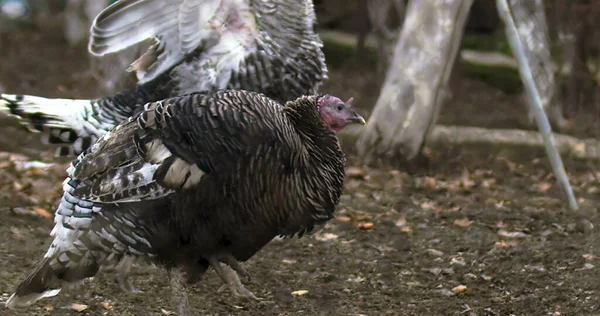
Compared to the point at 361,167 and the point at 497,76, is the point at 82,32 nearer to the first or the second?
the point at 497,76

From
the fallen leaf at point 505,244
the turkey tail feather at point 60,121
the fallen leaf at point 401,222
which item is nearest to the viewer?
the turkey tail feather at point 60,121

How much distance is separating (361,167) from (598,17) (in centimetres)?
412

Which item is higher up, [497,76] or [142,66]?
[142,66]

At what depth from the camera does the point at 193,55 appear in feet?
14.2

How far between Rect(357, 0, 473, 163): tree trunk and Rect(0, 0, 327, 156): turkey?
198 centimetres

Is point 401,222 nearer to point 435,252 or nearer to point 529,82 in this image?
point 435,252

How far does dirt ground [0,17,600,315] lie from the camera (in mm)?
3842

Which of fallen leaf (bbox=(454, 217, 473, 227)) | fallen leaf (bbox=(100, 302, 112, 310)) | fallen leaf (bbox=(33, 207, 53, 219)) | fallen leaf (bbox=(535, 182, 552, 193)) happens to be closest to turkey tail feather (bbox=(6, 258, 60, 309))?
fallen leaf (bbox=(100, 302, 112, 310))

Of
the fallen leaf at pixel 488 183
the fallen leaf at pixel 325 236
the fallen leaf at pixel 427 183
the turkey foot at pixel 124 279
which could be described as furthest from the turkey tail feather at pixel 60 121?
the fallen leaf at pixel 488 183

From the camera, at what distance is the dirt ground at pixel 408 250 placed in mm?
3842

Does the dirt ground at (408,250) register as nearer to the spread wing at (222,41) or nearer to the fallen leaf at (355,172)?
the fallen leaf at (355,172)

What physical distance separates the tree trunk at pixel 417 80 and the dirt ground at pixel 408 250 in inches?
9.8

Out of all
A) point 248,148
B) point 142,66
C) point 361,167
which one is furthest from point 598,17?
point 248,148

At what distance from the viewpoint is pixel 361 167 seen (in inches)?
250
